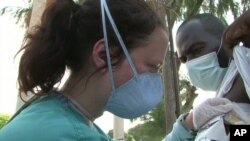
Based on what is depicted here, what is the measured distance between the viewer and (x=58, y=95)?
5.61 ft

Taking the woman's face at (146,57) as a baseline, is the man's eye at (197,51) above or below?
below

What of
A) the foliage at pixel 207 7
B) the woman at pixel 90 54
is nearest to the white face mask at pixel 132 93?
the woman at pixel 90 54

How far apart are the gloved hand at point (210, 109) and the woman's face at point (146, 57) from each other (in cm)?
44

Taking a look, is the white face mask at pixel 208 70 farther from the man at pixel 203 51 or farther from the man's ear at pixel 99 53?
the man's ear at pixel 99 53

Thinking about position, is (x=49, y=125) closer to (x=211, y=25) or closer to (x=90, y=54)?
(x=90, y=54)

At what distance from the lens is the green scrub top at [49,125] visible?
1479 millimetres

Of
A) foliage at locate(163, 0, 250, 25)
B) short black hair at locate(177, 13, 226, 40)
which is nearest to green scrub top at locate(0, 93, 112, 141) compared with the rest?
short black hair at locate(177, 13, 226, 40)

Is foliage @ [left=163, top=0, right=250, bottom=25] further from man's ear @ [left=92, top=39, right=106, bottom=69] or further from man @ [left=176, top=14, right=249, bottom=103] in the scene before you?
man's ear @ [left=92, top=39, right=106, bottom=69]

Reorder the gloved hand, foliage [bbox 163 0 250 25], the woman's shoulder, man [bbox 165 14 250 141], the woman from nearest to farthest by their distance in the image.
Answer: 1. the woman's shoulder
2. the woman
3. the gloved hand
4. man [bbox 165 14 250 141]
5. foliage [bbox 163 0 250 25]

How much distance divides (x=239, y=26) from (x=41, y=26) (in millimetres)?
952

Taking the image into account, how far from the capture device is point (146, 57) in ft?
6.10

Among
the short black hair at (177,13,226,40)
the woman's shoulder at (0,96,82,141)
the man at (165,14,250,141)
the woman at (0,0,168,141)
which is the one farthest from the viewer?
the short black hair at (177,13,226,40)

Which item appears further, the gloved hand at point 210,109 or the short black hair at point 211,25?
the short black hair at point 211,25

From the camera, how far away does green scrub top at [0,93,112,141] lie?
1.48 meters
